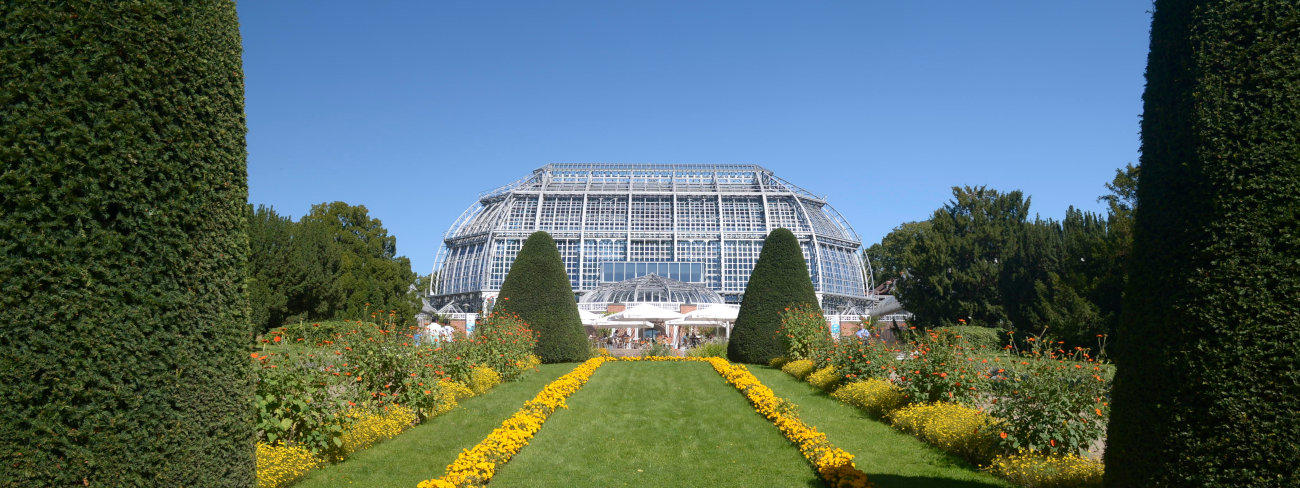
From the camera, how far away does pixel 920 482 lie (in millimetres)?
6891

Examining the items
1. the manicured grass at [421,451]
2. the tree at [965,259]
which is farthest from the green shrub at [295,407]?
the tree at [965,259]

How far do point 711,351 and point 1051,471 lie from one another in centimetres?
1917

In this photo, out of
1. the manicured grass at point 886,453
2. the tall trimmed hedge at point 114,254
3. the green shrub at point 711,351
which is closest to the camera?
the tall trimmed hedge at point 114,254

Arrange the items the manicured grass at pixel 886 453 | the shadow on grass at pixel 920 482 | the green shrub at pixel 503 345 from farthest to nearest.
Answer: the green shrub at pixel 503 345, the manicured grass at pixel 886 453, the shadow on grass at pixel 920 482

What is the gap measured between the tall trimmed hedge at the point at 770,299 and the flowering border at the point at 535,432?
8.03 m

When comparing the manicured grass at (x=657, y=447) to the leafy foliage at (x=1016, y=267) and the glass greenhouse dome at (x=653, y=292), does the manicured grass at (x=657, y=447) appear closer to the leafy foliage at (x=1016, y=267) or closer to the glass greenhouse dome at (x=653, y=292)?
the leafy foliage at (x=1016, y=267)

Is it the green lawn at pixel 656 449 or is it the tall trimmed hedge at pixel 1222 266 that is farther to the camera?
the green lawn at pixel 656 449

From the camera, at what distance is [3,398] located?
3.54 metres

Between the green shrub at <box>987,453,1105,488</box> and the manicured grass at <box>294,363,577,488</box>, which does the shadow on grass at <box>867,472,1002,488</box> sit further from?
the manicured grass at <box>294,363,577,488</box>

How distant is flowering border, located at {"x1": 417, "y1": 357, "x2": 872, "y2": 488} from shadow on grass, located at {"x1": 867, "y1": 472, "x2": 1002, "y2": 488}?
0.92 ft

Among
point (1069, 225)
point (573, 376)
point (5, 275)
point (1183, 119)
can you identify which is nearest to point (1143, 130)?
point (1183, 119)

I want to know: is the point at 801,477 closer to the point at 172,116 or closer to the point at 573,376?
the point at 172,116

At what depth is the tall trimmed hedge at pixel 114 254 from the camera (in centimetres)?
363

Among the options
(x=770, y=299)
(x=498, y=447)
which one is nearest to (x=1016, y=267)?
(x=770, y=299)
